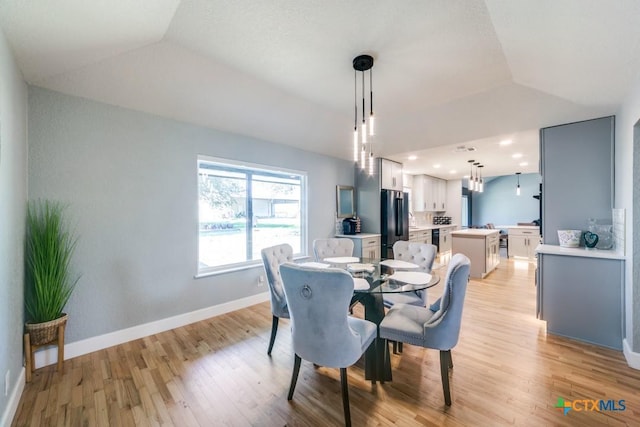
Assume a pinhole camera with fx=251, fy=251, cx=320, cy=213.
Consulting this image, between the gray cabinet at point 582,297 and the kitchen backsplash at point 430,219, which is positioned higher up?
the kitchen backsplash at point 430,219

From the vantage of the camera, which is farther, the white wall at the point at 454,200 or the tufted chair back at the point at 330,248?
the white wall at the point at 454,200

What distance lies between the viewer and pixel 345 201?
512 centimetres

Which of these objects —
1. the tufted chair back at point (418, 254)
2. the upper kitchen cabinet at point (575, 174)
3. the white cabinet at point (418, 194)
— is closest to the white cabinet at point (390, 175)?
the white cabinet at point (418, 194)

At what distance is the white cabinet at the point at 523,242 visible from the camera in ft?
21.2

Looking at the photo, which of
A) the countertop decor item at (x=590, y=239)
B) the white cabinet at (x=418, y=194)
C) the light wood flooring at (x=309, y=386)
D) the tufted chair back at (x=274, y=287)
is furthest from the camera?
the white cabinet at (x=418, y=194)

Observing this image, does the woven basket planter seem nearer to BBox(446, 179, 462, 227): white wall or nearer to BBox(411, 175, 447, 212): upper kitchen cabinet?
BBox(411, 175, 447, 212): upper kitchen cabinet

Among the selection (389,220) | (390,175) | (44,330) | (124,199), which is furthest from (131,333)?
(390,175)

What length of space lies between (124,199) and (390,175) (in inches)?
176

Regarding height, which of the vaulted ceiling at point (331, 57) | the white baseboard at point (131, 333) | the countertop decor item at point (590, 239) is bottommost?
the white baseboard at point (131, 333)

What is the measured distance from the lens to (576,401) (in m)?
1.72

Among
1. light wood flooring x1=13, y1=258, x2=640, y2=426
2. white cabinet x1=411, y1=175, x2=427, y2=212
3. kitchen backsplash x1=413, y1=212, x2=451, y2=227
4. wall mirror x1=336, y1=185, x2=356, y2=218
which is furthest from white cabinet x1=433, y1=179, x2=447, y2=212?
light wood flooring x1=13, y1=258, x2=640, y2=426

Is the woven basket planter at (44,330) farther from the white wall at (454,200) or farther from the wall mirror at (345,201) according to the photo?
the white wall at (454,200)

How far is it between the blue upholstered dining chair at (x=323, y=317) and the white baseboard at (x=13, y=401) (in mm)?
1749

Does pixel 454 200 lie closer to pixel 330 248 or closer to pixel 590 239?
pixel 590 239
